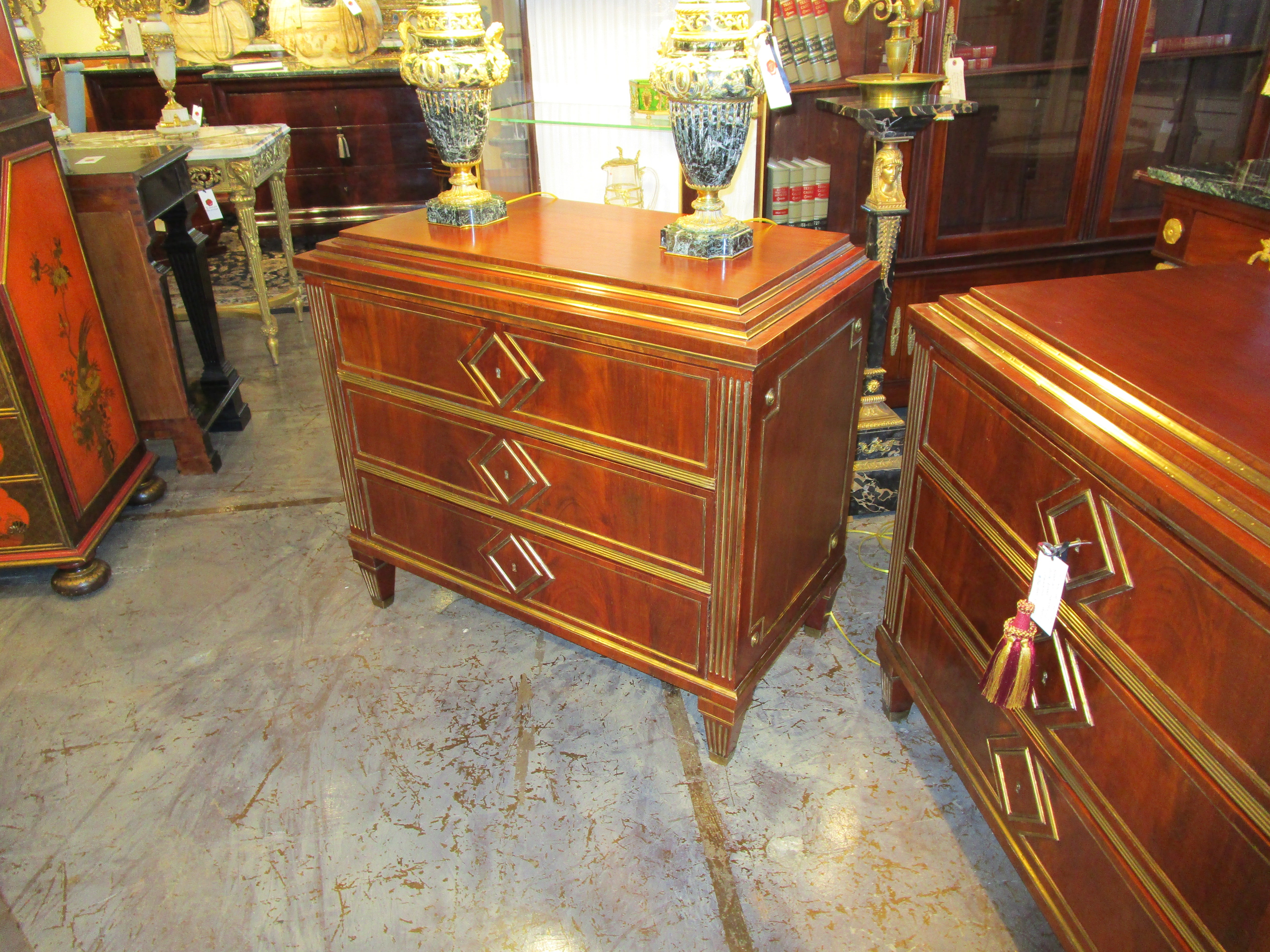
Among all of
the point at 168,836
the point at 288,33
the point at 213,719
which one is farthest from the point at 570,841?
the point at 288,33

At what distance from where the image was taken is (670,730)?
6.30 feet

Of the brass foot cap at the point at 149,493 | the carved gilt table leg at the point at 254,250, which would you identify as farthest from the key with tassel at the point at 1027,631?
the carved gilt table leg at the point at 254,250

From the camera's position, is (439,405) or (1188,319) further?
(439,405)

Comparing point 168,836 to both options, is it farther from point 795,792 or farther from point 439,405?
point 795,792

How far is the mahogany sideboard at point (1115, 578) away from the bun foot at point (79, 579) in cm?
220

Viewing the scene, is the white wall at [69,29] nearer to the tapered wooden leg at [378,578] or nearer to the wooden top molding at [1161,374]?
the tapered wooden leg at [378,578]

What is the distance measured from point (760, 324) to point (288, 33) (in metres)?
5.46

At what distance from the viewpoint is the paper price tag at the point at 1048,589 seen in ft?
3.81

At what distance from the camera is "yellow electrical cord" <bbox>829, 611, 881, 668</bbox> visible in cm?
211

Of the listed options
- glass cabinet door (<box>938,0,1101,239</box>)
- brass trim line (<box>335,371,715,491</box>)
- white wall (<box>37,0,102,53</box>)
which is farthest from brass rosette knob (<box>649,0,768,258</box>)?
white wall (<box>37,0,102,53</box>)

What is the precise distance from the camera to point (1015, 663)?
1238mm

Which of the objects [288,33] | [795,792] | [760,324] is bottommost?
[795,792]

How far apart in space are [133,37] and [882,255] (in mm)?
4268

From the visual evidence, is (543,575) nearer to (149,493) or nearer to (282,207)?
(149,493)
